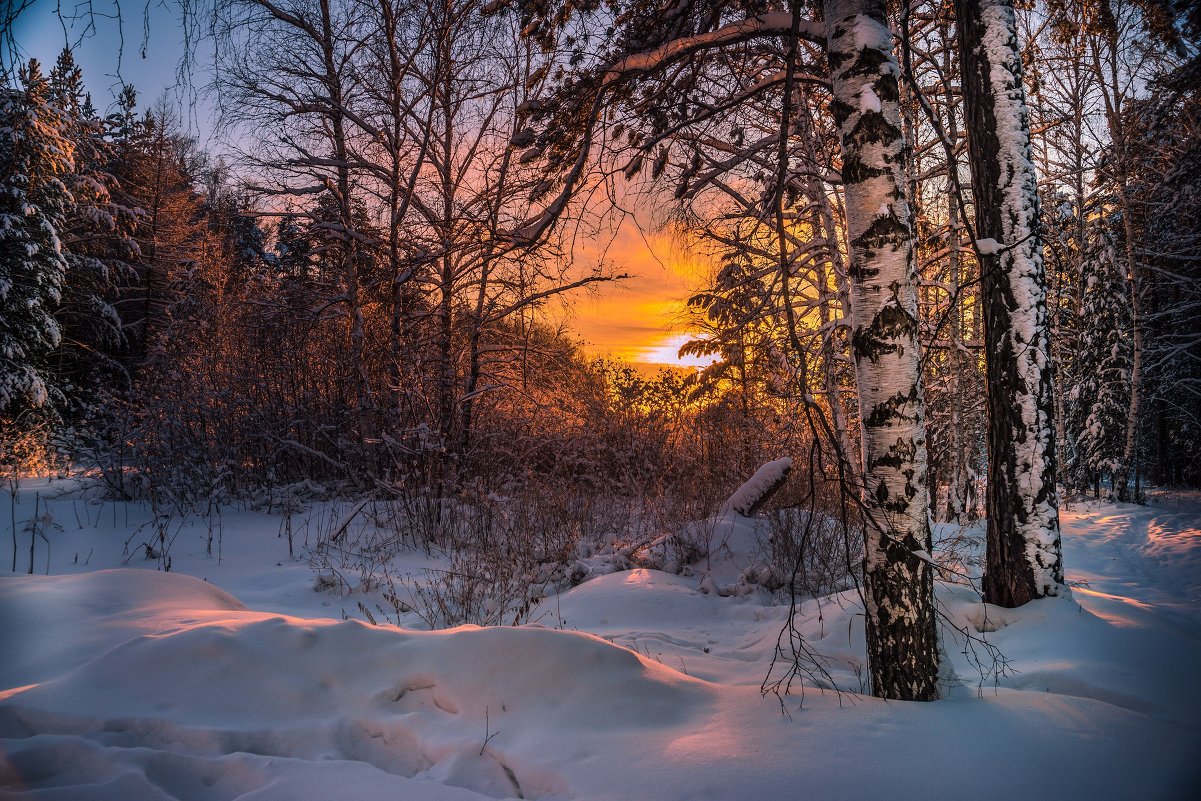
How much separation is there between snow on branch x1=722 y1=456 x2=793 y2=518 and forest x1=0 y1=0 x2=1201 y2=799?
52 millimetres

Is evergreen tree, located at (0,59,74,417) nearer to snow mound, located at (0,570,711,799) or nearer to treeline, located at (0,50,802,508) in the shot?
treeline, located at (0,50,802,508)

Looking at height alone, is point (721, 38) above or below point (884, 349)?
above

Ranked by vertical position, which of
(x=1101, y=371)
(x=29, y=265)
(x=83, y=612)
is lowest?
(x=83, y=612)

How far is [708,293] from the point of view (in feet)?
31.8

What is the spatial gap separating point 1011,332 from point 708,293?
6.00 meters

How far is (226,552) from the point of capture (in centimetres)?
656

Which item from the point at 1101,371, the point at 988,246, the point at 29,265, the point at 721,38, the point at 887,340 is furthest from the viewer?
the point at 1101,371

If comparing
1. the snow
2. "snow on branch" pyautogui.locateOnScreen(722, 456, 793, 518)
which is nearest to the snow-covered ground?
the snow

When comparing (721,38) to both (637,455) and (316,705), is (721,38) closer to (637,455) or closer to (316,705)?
(316,705)

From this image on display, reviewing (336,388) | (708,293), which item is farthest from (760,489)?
(336,388)

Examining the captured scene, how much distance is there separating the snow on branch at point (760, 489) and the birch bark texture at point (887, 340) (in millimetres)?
5210

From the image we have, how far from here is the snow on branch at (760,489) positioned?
7.64 metres

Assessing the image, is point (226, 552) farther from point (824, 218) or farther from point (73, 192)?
point (73, 192)

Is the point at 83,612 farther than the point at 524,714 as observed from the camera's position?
Yes
